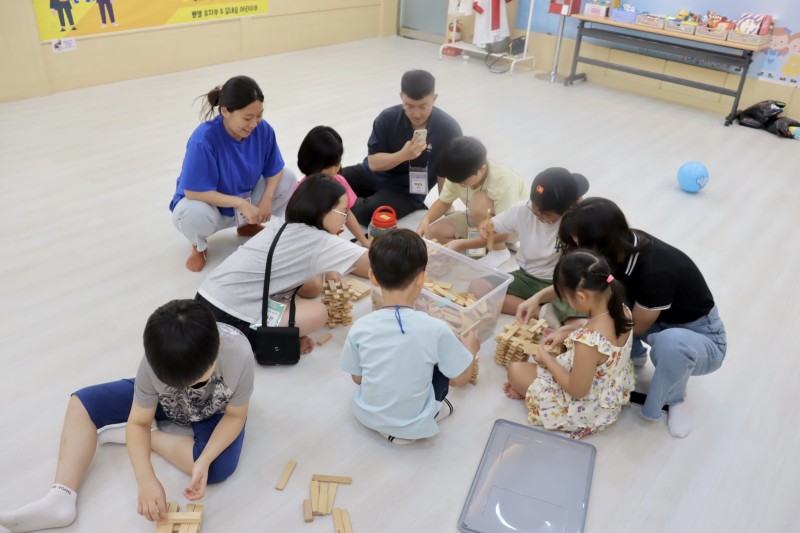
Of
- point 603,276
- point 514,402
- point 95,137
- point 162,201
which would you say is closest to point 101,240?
point 162,201

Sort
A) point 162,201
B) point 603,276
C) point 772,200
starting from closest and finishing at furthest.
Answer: point 603,276, point 162,201, point 772,200

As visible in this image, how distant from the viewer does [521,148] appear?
183 inches

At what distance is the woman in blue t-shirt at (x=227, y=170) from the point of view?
2.74 m

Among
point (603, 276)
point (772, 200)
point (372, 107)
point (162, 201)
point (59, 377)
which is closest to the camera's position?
point (603, 276)

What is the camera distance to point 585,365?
6.37 ft

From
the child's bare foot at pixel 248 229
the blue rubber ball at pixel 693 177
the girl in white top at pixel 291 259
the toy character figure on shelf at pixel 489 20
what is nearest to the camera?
the girl in white top at pixel 291 259

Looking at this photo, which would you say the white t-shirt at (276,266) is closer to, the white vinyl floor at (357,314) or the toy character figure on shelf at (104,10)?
the white vinyl floor at (357,314)

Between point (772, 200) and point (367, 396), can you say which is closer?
point (367, 396)

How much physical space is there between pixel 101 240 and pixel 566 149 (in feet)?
10.6

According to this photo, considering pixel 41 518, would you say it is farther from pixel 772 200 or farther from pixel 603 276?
pixel 772 200

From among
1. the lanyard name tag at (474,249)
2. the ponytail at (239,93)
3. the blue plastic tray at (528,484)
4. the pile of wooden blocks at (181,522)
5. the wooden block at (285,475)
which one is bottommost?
the blue plastic tray at (528,484)

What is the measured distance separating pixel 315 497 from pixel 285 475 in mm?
135

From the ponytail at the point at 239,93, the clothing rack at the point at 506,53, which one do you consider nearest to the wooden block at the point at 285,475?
the ponytail at the point at 239,93

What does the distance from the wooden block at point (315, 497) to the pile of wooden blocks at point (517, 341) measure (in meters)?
0.90
